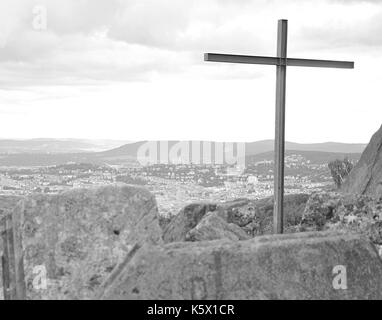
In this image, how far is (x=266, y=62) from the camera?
14.1 metres

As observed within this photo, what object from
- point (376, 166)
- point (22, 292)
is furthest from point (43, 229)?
point (376, 166)

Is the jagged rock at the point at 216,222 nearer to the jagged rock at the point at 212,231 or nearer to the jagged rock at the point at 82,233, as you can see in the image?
the jagged rock at the point at 212,231

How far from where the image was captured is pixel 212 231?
1161 cm

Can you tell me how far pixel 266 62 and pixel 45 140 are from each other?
2979cm

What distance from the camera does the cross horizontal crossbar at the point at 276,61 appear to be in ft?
43.8

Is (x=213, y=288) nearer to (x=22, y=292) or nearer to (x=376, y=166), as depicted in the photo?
(x=22, y=292)

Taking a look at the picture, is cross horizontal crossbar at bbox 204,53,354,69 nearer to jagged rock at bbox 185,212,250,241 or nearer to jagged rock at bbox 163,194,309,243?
jagged rock at bbox 163,194,309,243

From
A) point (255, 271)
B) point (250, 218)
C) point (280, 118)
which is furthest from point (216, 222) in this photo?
point (250, 218)

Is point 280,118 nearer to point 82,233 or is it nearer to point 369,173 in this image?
point 82,233

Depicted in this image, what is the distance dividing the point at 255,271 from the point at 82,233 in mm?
2738

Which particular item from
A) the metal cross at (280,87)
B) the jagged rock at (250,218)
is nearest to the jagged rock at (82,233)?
the metal cross at (280,87)

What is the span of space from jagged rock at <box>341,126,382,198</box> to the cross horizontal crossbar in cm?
453
